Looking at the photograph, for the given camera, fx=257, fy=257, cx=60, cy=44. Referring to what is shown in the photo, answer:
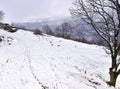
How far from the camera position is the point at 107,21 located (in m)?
17.5

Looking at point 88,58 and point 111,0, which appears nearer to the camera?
point 111,0

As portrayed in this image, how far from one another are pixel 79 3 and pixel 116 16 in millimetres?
2777

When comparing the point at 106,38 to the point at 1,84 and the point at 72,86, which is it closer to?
the point at 72,86

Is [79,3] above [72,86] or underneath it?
above

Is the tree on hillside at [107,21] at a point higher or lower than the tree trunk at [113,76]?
higher

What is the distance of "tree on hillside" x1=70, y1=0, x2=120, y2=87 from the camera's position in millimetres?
17166

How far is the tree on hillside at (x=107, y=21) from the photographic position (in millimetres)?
17166

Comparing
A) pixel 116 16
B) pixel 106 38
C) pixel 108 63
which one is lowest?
pixel 108 63

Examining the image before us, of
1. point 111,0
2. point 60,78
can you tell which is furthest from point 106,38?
point 60,78

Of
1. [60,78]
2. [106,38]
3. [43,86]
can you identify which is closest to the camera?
[43,86]

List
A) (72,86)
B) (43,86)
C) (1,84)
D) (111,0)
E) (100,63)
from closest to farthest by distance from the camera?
(1,84) < (43,86) < (72,86) < (111,0) < (100,63)

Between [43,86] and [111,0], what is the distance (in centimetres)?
732

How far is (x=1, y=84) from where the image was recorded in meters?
12.3

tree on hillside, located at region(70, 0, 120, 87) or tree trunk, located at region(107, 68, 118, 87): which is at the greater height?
tree on hillside, located at region(70, 0, 120, 87)
